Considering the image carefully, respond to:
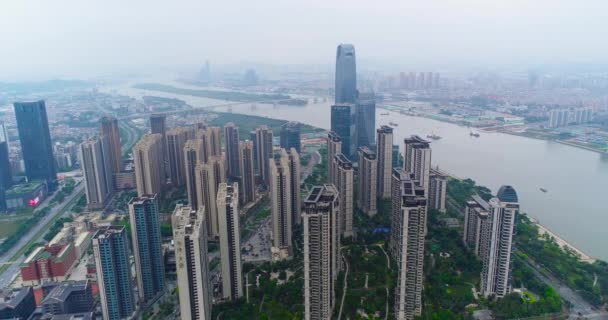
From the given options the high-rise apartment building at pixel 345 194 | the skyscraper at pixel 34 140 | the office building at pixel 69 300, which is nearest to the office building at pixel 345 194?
the high-rise apartment building at pixel 345 194

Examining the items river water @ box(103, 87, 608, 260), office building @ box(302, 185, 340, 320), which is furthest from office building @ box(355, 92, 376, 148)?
office building @ box(302, 185, 340, 320)

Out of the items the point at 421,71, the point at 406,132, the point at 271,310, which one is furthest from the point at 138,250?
the point at 421,71

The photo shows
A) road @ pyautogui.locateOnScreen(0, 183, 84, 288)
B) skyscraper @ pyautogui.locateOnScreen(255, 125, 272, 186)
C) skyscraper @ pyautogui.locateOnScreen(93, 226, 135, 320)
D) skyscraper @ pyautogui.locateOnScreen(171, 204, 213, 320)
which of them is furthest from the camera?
skyscraper @ pyautogui.locateOnScreen(255, 125, 272, 186)

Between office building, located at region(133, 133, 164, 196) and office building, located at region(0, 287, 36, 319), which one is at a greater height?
office building, located at region(133, 133, 164, 196)

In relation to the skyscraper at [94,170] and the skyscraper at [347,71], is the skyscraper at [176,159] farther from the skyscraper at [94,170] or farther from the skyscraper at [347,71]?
the skyscraper at [347,71]

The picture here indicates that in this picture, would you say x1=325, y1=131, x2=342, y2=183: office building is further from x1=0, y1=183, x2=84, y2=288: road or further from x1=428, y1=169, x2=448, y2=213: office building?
x1=0, y1=183, x2=84, y2=288: road

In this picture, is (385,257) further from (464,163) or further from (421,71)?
(421,71)
